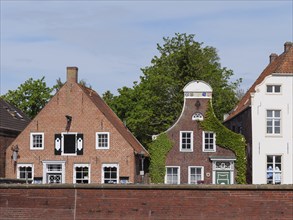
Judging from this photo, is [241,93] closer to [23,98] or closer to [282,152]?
[23,98]

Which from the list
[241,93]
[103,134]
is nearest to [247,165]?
[103,134]

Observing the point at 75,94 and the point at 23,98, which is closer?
the point at 75,94

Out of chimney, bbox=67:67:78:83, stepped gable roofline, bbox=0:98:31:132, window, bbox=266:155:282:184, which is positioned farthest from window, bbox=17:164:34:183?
window, bbox=266:155:282:184

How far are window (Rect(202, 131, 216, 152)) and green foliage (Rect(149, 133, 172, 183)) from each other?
2.36 m

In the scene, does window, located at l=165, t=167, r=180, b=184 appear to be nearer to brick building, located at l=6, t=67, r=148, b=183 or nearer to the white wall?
brick building, located at l=6, t=67, r=148, b=183

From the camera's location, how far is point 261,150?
46875 millimetres

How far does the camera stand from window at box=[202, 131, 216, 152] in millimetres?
49469

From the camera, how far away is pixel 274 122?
154ft

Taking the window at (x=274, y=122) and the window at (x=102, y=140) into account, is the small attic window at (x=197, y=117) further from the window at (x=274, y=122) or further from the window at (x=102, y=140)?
the window at (x=102, y=140)

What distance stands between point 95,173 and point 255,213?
71.6ft

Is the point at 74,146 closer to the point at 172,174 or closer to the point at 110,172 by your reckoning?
the point at 110,172

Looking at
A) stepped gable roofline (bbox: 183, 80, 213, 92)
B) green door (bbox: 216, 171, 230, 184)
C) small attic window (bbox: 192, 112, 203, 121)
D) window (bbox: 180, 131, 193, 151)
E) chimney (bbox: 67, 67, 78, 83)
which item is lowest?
green door (bbox: 216, 171, 230, 184)

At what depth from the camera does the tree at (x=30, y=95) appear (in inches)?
2552

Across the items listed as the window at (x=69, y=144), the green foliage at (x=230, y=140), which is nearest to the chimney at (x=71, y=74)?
the window at (x=69, y=144)
